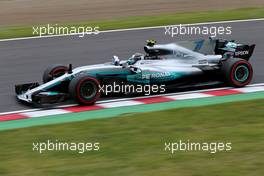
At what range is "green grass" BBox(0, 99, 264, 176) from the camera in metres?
6.58

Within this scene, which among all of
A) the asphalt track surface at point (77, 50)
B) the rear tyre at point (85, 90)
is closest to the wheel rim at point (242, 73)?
the asphalt track surface at point (77, 50)

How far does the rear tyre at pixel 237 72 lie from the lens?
11.0 m

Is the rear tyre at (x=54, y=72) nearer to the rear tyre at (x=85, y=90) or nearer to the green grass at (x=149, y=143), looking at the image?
the rear tyre at (x=85, y=90)

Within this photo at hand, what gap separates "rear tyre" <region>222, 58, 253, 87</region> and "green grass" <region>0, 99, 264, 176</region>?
4.83 feet

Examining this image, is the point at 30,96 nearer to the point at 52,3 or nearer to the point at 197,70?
the point at 197,70

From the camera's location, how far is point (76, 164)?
6828 mm

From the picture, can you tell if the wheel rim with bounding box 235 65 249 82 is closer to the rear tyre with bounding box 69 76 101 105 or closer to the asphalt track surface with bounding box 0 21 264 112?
the asphalt track surface with bounding box 0 21 264 112

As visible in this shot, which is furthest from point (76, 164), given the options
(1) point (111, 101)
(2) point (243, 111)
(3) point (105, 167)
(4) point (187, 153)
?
(1) point (111, 101)

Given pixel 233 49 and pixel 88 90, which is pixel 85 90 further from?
pixel 233 49

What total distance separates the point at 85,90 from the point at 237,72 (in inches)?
105

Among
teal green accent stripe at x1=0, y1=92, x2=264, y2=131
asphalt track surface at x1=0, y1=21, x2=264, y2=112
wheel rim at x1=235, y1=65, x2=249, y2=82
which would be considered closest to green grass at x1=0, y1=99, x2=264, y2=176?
teal green accent stripe at x1=0, y1=92, x2=264, y2=131

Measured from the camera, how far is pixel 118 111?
32.8 ft

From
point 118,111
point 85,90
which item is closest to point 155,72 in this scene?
point 118,111

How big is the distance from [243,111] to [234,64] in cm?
207
